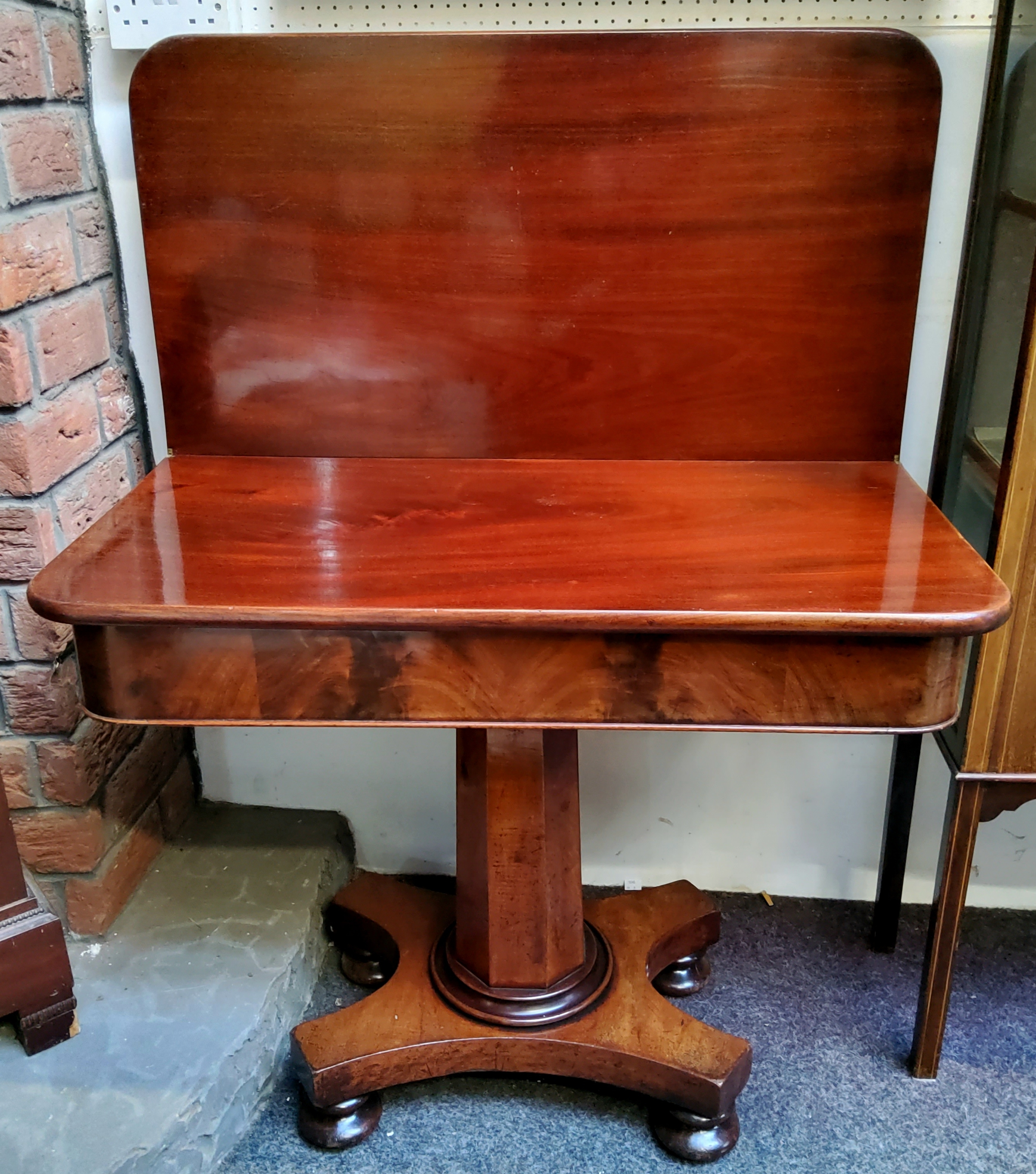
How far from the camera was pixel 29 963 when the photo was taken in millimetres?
1103

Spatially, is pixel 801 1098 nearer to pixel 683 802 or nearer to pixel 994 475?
pixel 683 802

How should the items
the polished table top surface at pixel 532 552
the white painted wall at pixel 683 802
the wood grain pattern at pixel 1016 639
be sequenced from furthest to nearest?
the white painted wall at pixel 683 802 → the wood grain pattern at pixel 1016 639 → the polished table top surface at pixel 532 552

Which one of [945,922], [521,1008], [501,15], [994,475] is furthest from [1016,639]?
[501,15]

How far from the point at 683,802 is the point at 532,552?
0.72 meters

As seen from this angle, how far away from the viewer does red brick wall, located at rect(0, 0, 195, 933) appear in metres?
1.07

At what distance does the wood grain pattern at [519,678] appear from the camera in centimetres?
83

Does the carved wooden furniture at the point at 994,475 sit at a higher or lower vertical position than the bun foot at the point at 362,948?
higher

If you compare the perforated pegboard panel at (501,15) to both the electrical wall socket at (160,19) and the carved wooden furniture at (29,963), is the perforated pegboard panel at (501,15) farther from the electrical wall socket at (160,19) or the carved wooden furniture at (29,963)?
the carved wooden furniture at (29,963)

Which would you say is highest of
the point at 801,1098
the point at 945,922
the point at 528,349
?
the point at 528,349

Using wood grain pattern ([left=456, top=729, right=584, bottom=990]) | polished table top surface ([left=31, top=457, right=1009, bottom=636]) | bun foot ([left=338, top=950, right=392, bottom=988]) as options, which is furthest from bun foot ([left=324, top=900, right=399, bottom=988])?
polished table top surface ([left=31, top=457, right=1009, bottom=636])

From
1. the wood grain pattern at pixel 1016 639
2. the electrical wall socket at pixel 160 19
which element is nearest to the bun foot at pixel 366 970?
the wood grain pattern at pixel 1016 639

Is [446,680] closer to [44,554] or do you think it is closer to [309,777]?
[44,554]

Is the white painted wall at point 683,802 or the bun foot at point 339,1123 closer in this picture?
the bun foot at point 339,1123

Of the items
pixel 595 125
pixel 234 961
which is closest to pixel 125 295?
pixel 595 125
